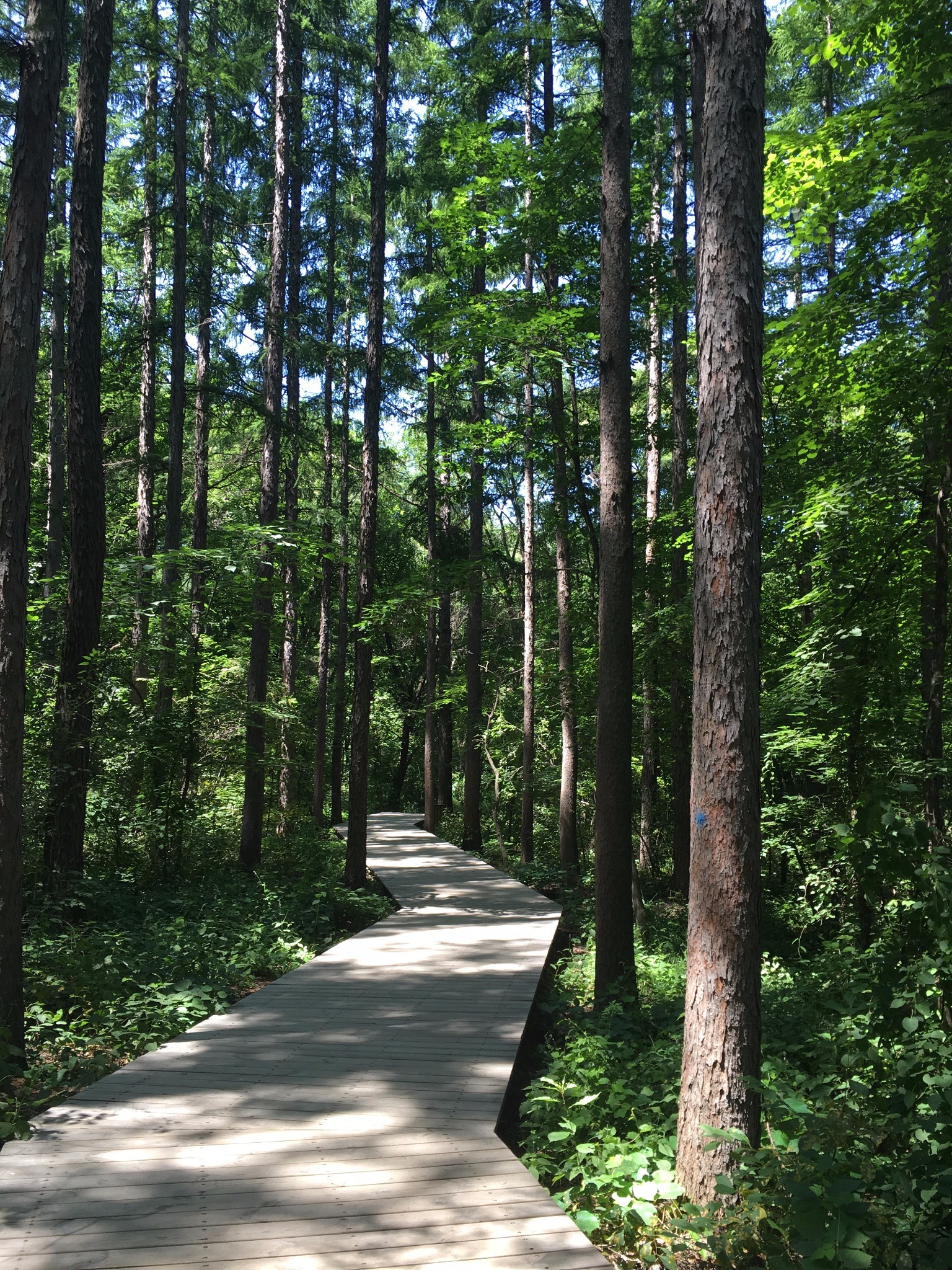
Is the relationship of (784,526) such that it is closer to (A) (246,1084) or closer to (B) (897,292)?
(B) (897,292)

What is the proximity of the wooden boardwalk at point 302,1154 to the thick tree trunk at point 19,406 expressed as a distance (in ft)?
4.45

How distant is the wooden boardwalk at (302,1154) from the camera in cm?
298

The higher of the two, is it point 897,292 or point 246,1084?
point 897,292

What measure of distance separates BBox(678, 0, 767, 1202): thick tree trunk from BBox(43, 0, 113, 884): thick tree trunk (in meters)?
5.84

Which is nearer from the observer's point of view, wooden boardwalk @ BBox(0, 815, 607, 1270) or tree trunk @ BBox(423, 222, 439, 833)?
wooden boardwalk @ BBox(0, 815, 607, 1270)

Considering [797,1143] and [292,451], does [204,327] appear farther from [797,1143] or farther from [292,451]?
[797,1143]

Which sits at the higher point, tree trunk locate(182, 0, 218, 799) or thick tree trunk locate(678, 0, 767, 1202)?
tree trunk locate(182, 0, 218, 799)

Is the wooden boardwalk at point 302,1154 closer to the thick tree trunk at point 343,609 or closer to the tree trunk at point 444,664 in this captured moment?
the thick tree trunk at point 343,609

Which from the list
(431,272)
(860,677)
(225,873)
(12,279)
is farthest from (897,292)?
(431,272)

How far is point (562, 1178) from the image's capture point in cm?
416

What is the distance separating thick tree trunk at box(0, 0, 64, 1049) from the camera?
5.08 metres

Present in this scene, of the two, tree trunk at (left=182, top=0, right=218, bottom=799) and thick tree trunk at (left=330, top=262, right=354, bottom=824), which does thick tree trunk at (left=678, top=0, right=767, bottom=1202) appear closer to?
tree trunk at (left=182, top=0, right=218, bottom=799)

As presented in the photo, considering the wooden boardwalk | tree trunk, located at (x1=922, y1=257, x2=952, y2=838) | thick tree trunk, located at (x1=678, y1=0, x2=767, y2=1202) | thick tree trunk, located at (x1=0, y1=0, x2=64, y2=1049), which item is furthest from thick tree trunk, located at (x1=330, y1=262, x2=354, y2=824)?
thick tree trunk, located at (x1=678, y1=0, x2=767, y2=1202)

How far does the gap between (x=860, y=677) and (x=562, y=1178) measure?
4.59 meters
